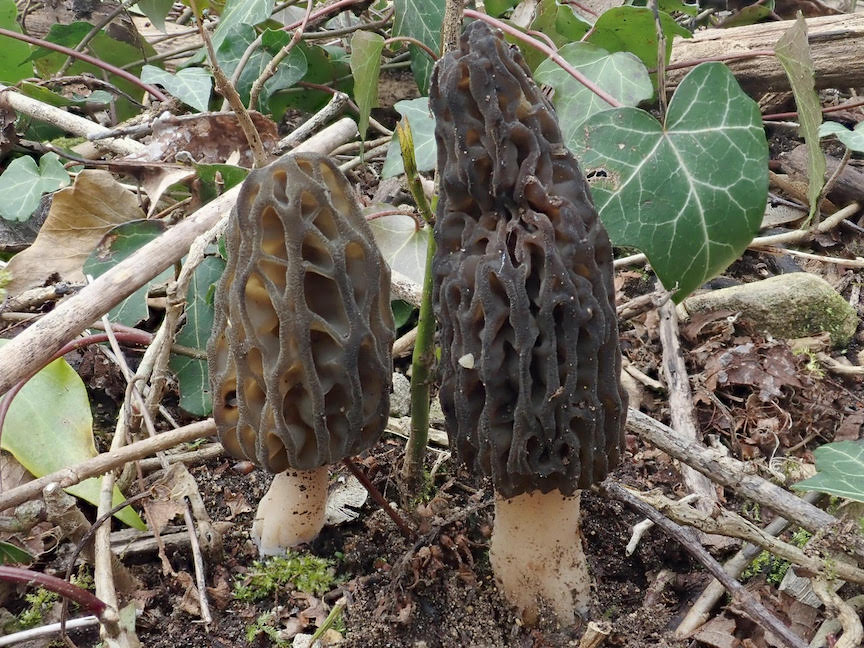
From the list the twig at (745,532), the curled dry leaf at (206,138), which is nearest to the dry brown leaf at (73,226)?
the curled dry leaf at (206,138)

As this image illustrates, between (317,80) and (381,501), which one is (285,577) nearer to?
(381,501)

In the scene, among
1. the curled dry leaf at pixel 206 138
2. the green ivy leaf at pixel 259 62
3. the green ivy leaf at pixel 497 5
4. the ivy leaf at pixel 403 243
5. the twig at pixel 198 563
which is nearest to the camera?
the twig at pixel 198 563

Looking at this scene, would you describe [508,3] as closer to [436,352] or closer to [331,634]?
[436,352]

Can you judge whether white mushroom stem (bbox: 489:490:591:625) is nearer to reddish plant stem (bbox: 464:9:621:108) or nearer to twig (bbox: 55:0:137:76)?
reddish plant stem (bbox: 464:9:621:108)

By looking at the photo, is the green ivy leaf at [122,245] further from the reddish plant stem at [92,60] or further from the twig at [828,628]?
the twig at [828,628]

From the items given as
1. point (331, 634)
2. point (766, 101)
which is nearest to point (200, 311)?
point (331, 634)
